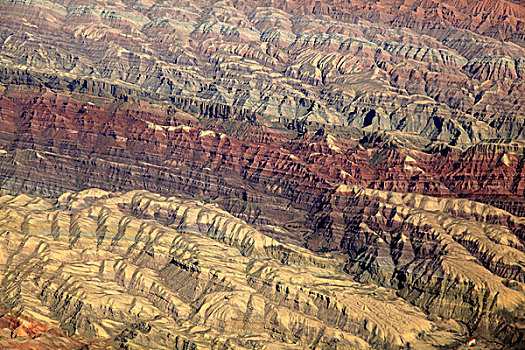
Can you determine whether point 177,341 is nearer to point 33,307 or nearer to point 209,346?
point 209,346

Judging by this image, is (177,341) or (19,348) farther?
(177,341)

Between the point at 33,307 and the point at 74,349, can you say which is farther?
the point at 33,307

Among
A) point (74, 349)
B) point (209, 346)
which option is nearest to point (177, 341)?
point (209, 346)

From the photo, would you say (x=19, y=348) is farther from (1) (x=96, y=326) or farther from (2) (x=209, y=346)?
(2) (x=209, y=346)

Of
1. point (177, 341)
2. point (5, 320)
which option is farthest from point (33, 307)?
point (177, 341)

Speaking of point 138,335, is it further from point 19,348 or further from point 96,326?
point 19,348

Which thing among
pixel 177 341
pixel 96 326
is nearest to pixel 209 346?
pixel 177 341

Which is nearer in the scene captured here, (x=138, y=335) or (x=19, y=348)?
(x=19, y=348)
